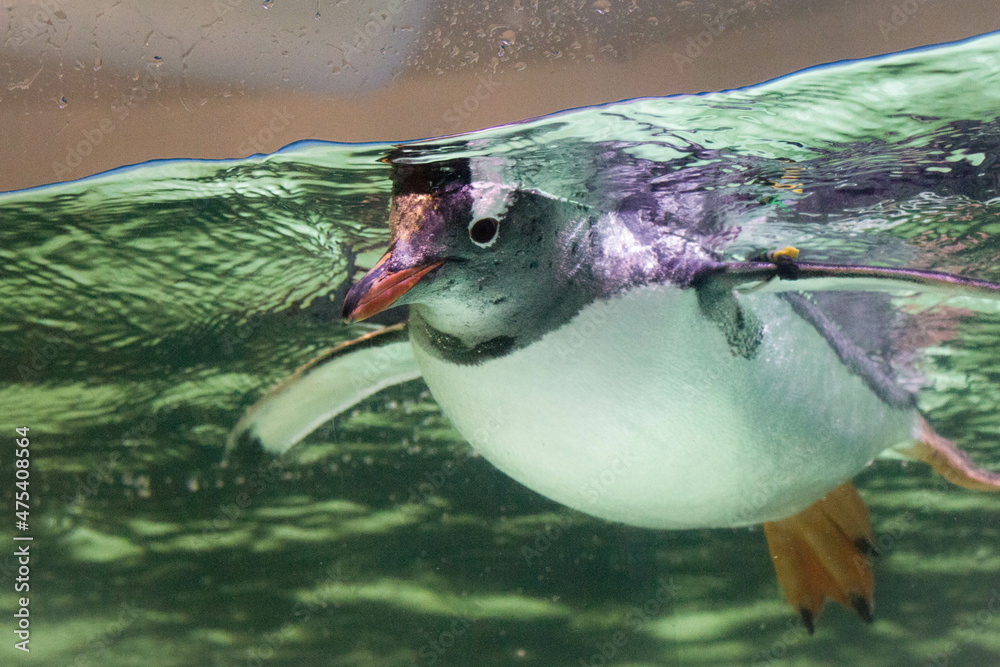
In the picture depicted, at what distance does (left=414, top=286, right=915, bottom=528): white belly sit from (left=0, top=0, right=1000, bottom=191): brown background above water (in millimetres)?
622

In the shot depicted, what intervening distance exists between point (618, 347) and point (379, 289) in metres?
0.74

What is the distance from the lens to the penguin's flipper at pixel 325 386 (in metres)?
2.51

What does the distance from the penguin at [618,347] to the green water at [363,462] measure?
0.81 meters

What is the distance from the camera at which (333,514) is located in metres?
5.67

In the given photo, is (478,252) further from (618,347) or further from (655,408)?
(655,408)

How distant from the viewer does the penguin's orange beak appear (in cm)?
139

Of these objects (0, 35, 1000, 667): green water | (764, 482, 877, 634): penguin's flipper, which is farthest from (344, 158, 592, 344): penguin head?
(764, 482, 877, 634): penguin's flipper

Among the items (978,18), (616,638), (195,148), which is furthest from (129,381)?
(978,18)

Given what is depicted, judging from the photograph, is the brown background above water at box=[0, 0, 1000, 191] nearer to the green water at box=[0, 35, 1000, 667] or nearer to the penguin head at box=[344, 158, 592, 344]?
the penguin head at box=[344, 158, 592, 344]

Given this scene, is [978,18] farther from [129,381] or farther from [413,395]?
[129,381]

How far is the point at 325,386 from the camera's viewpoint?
8.77 ft

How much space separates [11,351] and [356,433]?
318 cm

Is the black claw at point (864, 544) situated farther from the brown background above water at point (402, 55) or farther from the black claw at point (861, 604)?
the brown background above water at point (402, 55)

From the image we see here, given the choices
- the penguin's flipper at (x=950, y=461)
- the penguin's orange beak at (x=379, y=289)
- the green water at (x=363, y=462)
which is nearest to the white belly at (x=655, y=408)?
the penguin's orange beak at (x=379, y=289)
